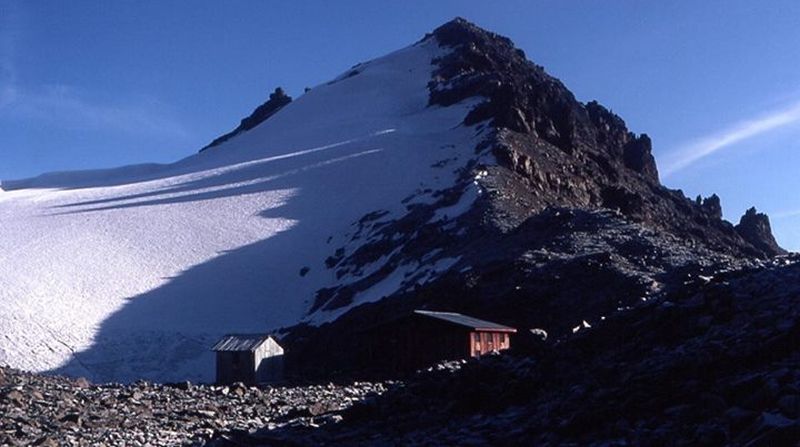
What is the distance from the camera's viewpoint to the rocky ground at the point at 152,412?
22.0 m

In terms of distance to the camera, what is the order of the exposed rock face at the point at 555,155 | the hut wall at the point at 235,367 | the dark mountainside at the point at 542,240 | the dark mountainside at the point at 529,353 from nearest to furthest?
the dark mountainside at the point at 529,353 < the hut wall at the point at 235,367 < the dark mountainside at the point at 542,240 < the exposed rock face at the point at 555,155

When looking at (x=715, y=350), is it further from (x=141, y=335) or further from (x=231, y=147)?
(x=231, y=147)

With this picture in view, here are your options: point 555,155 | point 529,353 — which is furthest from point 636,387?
point 555,155

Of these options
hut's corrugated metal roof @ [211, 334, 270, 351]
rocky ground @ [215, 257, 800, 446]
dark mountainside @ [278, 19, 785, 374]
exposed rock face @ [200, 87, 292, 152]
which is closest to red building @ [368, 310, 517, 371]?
dark mountainside @ [278, 19, 785, 374]

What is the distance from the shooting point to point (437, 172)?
270 feet

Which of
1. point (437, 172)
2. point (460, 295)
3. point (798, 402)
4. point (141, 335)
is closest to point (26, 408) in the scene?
point (798, 402)

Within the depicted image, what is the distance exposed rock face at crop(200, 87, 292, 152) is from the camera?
14925 cm

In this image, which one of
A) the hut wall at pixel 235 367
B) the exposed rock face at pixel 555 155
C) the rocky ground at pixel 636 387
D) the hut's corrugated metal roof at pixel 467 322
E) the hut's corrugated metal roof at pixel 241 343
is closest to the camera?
the rocky ground at pixel 636 387

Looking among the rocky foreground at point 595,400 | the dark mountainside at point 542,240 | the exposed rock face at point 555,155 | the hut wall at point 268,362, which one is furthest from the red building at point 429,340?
the exposed rock face at point 555,155

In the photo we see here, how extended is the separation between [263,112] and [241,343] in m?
113

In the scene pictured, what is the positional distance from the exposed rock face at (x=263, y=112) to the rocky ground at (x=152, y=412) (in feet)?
376

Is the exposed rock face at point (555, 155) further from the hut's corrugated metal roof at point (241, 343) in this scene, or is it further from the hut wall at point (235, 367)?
the hut wall at point (235, 367)

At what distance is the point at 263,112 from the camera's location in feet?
506

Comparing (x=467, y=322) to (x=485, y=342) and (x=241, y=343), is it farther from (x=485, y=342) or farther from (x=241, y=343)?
(x=241, y=343)
